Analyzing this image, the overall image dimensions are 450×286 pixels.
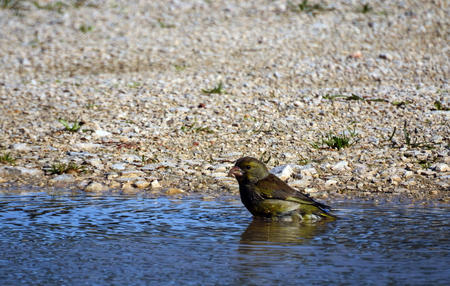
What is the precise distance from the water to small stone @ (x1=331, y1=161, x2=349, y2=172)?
142 centimetres

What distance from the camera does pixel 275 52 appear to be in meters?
14.4

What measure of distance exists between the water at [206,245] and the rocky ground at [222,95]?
1.01 metres

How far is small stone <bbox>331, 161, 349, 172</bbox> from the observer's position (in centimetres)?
859

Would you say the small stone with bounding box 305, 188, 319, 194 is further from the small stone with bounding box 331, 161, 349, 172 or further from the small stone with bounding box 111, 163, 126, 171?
the small stone with bounding box 111, 163, 126, 171

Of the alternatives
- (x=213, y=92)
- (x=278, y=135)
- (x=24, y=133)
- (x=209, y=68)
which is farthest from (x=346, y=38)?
(x=24, y=133)

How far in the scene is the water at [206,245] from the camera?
4.64 metres

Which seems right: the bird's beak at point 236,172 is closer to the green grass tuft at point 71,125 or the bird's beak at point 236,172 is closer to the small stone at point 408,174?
the small stone at point 408,174

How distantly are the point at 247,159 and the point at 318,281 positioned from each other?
7.87 feet

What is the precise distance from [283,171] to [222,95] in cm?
373

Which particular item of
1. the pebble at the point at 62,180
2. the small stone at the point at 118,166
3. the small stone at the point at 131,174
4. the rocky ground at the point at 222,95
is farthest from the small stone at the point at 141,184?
the pebble at the point at 62,180

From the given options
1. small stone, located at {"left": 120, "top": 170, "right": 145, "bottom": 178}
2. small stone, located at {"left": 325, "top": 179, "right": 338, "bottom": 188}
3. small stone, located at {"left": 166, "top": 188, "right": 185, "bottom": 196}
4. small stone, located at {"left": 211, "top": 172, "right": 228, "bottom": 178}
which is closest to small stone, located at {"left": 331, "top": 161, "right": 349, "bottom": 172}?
small stone, located at {"left": 325, "top": 179, "right": 338, "bottom": 188}

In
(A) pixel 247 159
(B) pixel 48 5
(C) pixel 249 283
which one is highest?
(B) pixel 48 5

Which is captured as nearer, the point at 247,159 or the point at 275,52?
the point at 247,159

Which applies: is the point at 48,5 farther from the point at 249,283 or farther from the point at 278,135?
the point at 249,283
